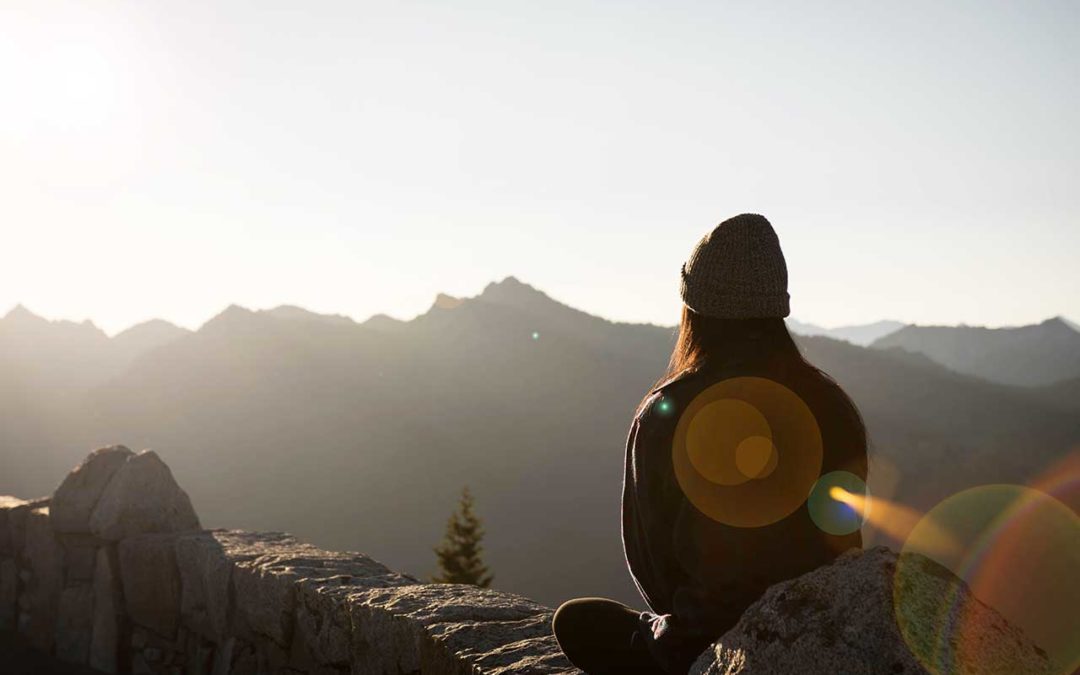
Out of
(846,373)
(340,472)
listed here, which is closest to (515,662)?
(340,472)

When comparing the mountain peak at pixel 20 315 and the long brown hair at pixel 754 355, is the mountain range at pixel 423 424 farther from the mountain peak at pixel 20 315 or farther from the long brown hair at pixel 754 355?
the long brown hair at pixel 754 355

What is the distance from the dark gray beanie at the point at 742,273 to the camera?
2.05 m

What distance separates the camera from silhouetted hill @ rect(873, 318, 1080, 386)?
11581 centimetres

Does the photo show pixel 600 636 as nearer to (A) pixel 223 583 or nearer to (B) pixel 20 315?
(A) pixel 223 583

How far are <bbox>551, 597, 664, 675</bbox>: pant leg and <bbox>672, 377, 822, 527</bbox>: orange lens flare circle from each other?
66cm

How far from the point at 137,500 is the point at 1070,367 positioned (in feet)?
423

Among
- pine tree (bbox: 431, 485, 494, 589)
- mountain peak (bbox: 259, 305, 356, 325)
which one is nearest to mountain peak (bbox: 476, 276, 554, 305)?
mountain peak (bbox: 259, 305, 356, 325)

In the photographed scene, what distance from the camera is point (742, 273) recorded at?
206 centimetres

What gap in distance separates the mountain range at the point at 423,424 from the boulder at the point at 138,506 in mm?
67218

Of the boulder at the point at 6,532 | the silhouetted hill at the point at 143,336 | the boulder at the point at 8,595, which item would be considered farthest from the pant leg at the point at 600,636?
the silhouetted hill at the point at 143,336

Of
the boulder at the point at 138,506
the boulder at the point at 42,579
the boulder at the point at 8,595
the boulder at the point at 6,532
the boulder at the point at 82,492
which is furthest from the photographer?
the boulder at the point at 6,532

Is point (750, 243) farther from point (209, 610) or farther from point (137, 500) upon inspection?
point (137, 500)

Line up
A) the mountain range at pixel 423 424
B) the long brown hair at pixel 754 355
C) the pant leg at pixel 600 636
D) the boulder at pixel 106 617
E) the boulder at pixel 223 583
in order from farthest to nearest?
1. the mountain range at pixel 423 424
2. the boulder at pixel 106 617
3. the boulder at pixel 223 583
4. the pant leg at pixel 600 636
5. the long brown hair at pixel 754 355

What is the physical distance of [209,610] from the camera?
178 inches
